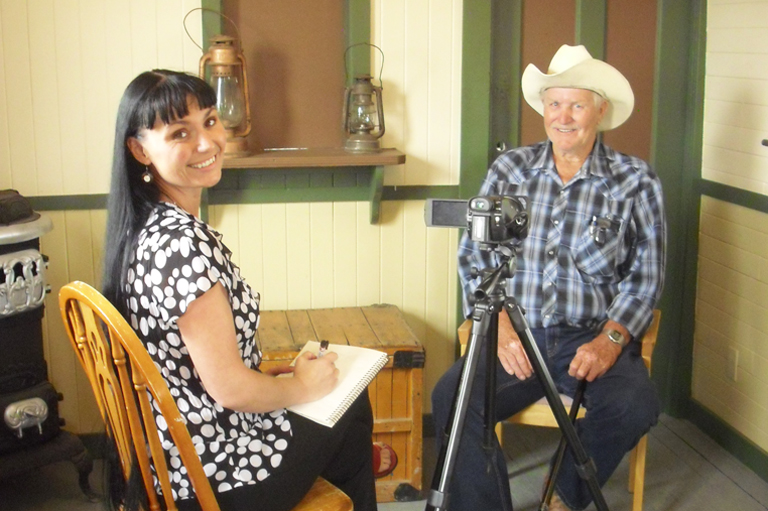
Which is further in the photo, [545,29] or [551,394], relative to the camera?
[545,29]

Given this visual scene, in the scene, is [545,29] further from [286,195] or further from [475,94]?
[286,195]

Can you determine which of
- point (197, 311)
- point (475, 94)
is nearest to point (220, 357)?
point (197, 311)

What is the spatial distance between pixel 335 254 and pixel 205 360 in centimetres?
157

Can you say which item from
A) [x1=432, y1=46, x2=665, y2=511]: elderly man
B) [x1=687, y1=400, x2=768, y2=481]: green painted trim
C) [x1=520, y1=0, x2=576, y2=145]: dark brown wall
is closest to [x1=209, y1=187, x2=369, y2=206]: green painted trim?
[x1=432, y1=46, x2=665, y2=511]: elderly man

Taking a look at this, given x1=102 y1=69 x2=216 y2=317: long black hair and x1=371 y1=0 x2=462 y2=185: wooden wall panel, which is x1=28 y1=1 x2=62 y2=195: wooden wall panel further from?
x1=102 y1=69 x2=216 y2=317: long black hair

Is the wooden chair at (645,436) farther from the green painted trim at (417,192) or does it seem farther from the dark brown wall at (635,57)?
the dark brown wall at (635,57)

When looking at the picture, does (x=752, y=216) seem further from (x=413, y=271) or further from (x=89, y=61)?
(x=89, y=61)

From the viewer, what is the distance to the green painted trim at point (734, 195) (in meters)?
2.80

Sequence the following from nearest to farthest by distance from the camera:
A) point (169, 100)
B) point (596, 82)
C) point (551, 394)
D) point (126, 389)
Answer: point (126, 389)
point (169, 100)
point (551, 394)
point (596, 82)

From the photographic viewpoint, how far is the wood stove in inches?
96.9

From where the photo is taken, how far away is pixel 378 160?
2.79m

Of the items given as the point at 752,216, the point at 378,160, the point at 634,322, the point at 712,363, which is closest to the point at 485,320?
the point at 634,322

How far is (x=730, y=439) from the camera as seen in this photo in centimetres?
303

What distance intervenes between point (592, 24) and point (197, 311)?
6.81 ft
